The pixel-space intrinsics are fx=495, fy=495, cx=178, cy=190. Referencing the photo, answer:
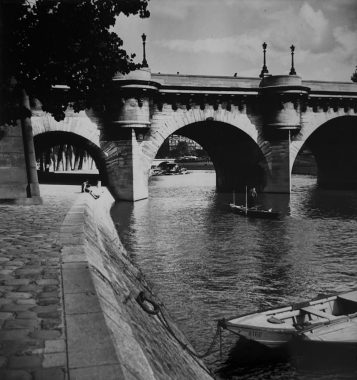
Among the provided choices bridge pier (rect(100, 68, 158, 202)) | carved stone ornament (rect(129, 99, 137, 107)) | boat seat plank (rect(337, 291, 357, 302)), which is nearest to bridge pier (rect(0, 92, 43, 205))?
boat seat plank (rect(337, 291, 357, 302))

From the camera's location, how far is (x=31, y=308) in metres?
5.76

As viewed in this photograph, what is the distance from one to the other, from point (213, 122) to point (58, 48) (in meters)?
25.3

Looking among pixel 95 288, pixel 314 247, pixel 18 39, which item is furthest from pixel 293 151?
pixel 95 288

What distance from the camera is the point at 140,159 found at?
36125 mm

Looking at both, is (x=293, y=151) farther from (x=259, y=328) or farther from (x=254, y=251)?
(x=259, y=328)

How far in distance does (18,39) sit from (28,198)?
22.2ft

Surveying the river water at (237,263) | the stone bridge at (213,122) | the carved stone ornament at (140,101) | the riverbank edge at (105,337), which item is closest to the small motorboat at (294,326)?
the river water at (237,263)

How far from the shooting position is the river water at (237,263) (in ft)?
34.7

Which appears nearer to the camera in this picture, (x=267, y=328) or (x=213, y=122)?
(x=267, y=328)

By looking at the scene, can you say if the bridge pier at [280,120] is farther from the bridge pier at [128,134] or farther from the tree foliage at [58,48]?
the tree foliage at [58,48]

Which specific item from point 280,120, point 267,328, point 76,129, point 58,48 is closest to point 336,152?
point 280,120

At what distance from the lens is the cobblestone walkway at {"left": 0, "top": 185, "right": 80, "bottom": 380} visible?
4233mm

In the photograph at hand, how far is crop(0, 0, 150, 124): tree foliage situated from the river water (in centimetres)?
659

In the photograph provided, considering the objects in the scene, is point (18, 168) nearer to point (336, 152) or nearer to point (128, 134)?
point (128, 134)
